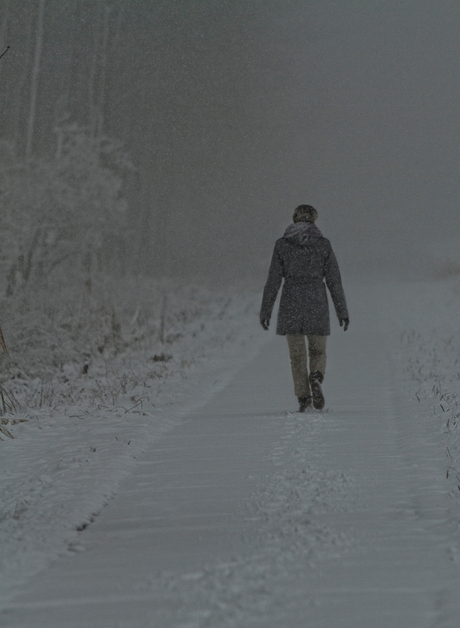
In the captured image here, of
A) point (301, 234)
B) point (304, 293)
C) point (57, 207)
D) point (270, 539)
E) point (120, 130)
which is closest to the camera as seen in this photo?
point (270, 539)

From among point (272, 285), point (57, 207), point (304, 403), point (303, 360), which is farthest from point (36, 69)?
point (304, 403)

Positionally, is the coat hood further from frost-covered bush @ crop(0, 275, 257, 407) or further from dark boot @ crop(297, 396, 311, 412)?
frost-covered bush @ crop(0, 275, 257, 407)

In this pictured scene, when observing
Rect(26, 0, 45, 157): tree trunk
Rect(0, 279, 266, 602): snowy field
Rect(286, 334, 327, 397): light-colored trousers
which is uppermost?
Rect(26, 0, 45, 157): tree trunk

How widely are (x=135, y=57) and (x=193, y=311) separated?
16.9 meters

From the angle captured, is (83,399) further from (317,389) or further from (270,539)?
(270,539)

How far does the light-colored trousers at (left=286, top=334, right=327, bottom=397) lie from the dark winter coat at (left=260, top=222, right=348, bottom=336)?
11 cm

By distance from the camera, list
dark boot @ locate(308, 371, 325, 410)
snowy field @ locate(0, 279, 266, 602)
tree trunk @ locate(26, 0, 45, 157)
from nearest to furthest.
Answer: snowy field @ locate(0, 279, 266, 602), dark boot @ locate(308, 371, 325, 410), tree trunk @ locate(26, 0, 45, 157)

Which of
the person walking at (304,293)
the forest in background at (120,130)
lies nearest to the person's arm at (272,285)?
the person walking at (304,293)

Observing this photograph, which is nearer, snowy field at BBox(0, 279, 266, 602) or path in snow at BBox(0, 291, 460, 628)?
path in snow at BBox(0, 291, 460, 628)

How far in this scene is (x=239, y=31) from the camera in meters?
45.9

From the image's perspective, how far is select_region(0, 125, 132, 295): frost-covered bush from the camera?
1720cm

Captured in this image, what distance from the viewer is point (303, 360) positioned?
8.24 meters

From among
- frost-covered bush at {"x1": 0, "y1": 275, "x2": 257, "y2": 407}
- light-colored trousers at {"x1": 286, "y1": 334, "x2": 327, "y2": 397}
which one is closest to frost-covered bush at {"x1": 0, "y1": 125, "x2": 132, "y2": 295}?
frost-covered bush at {"x1": 0, "y1": 275, "x2": 257, "y2": 407}

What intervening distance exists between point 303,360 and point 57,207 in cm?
1254
